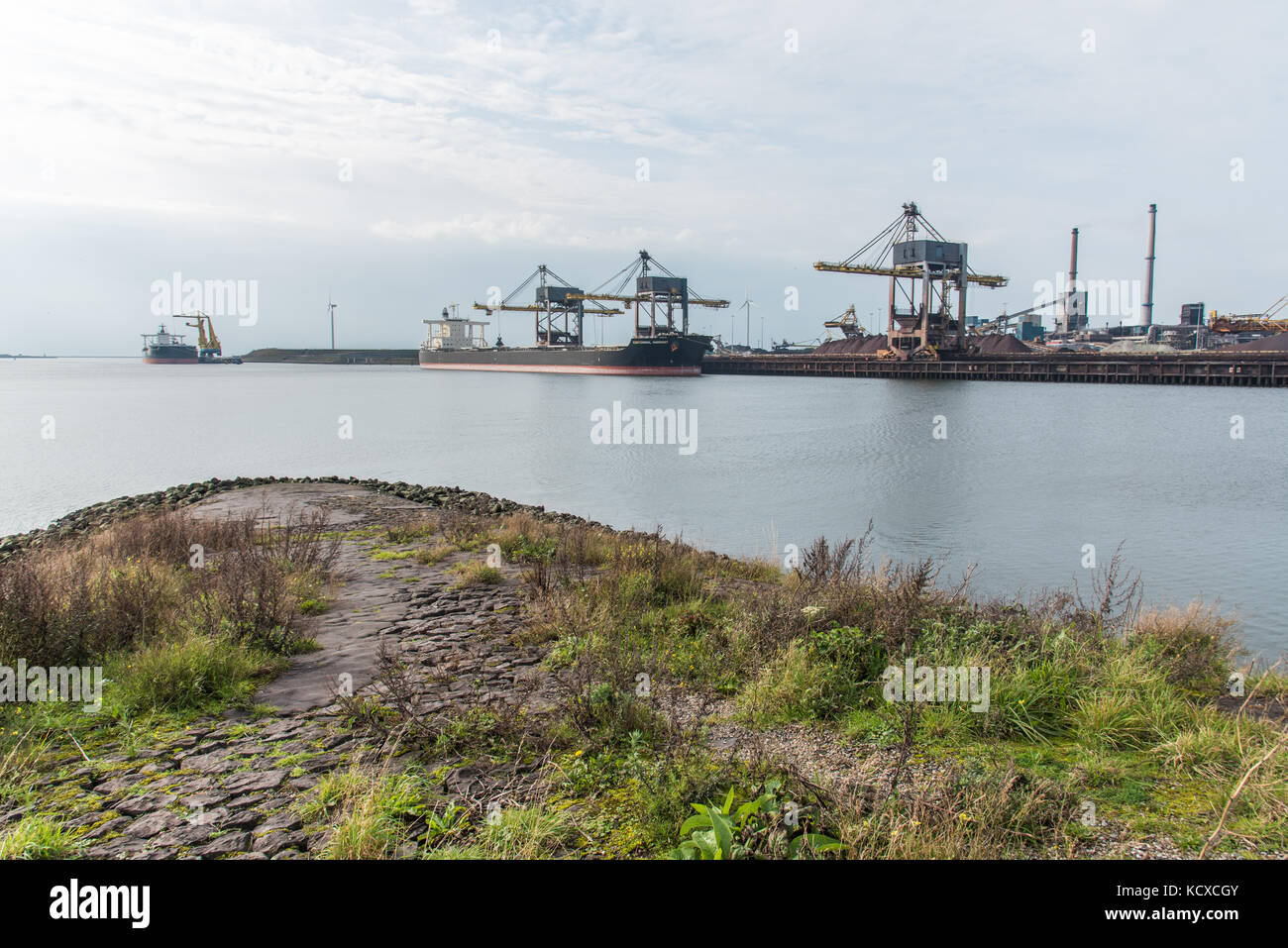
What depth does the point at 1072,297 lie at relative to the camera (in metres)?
138

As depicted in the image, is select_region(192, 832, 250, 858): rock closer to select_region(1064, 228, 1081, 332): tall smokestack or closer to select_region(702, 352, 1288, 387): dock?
select_region(702, 352, 1288, 387): dock

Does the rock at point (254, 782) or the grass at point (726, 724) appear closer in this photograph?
the grass at point (726, 724)

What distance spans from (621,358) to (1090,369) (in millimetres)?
51305

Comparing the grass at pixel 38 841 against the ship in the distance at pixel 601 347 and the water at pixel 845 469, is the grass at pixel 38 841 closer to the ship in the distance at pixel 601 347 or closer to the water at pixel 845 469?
the water at pixel 845 469

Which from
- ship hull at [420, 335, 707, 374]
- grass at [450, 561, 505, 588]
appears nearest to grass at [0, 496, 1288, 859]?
grass at [450, 561, 505, 588]

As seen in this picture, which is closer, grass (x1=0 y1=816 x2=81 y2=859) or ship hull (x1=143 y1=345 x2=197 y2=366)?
grass (x1=0 y1=816 x2=81 y2=859)

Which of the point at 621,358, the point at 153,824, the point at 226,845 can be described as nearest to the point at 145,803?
the point at 153,824

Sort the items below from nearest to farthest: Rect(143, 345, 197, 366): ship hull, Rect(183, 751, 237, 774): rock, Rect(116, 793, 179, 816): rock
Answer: Rect(116, 793, 179, 816): rock < Rect(183, 751, 237, 774): rock < Rect(143, 345, 197, 366): ship hull

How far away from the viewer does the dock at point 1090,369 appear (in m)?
64.8

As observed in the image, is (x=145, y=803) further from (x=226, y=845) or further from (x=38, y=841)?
(x=226, y=845)

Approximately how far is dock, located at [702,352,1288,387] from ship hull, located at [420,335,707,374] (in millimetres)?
16439

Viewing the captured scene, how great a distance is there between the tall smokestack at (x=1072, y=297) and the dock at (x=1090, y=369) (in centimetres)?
4939

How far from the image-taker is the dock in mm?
64750

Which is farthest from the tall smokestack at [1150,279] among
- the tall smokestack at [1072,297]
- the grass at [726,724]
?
the grass at [726,724]
